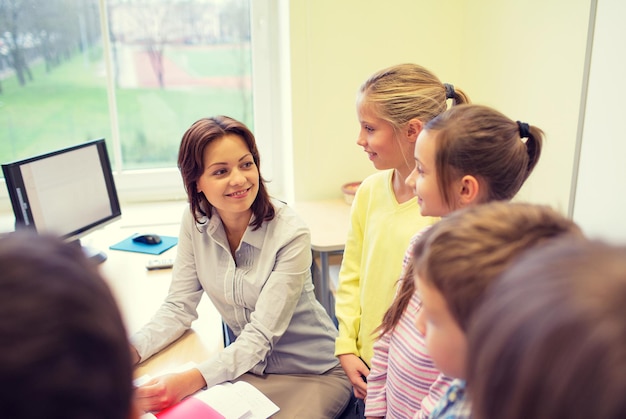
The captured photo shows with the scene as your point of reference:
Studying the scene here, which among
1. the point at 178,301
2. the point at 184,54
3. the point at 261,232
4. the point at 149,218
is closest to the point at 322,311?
the point at 261,232

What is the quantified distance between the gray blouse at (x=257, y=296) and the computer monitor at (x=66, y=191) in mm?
574

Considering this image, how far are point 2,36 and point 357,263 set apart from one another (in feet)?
7.03

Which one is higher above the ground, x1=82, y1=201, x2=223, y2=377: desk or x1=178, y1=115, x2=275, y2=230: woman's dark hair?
x1=178, y1=115, x2=275, y2=230: woman's dark hair

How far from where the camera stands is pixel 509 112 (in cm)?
225

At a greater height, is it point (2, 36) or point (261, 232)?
point (2, 36)

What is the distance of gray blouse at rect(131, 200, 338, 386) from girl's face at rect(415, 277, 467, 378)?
837mm

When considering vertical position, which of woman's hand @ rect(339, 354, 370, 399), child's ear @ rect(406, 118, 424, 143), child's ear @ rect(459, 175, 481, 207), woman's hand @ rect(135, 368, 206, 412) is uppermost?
child's ear @ rect(406, 118, 424, 143)

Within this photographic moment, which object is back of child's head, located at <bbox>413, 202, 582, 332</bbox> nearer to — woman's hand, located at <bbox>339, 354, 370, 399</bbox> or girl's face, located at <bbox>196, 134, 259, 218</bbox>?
woman's hand, located at <bbox>339, 354, 370, 399</bbox>

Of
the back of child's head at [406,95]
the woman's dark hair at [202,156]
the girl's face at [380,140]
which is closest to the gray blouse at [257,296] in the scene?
the woman's dark hair at [202,156]

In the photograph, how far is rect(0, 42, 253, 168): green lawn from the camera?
2.73 m

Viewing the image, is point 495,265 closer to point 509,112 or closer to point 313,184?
point 509,112

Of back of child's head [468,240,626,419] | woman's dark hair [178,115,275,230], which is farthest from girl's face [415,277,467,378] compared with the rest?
woman's dark hair [178,115,275,230]

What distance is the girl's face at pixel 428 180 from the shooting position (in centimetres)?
113

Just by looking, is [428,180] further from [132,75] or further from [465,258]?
[132,75]
